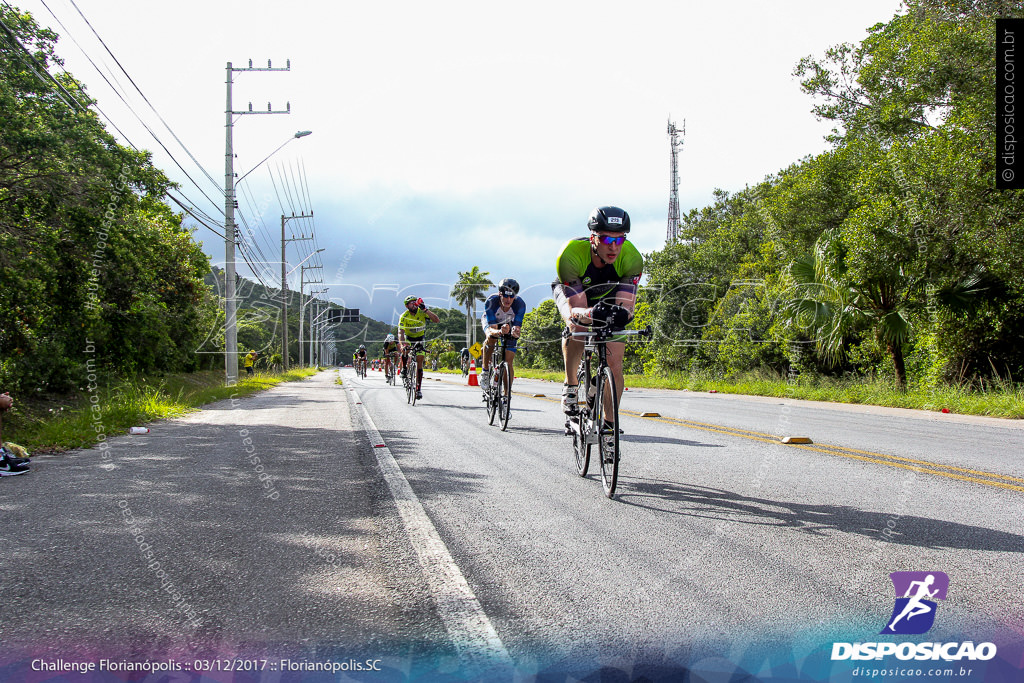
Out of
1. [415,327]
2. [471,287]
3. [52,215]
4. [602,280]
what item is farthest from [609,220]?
[471,287]

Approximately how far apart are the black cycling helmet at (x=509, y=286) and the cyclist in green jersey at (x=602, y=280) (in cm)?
404

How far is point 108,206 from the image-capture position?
11.2 meters

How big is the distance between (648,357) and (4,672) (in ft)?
122

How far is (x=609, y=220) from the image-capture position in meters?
5.40

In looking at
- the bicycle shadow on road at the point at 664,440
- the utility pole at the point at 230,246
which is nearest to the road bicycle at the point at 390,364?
the utility pole at the point at 230,246

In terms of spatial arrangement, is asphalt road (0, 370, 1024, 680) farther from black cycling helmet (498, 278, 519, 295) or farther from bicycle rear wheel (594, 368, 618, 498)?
black cycling helmet (498, 278, 519, 295)

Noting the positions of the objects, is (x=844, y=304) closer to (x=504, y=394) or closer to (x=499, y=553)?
(x=504, y=394)

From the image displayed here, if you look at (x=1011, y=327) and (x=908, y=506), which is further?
(x=1011, y=327)

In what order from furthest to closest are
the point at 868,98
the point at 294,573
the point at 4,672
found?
the point at 868,98, the point at 294,573, the point at 4,672

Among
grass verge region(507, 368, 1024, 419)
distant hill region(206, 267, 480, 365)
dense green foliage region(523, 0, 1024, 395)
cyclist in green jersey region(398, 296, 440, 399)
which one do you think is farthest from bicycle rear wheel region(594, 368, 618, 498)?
distant hill region(206, 267, 480, 365)

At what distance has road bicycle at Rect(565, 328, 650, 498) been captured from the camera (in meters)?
5.16

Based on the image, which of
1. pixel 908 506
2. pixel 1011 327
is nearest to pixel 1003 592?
pixel 908 506

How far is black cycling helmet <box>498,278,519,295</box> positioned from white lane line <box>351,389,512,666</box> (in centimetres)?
533

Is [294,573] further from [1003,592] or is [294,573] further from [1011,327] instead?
[1011,327]
